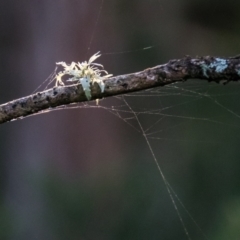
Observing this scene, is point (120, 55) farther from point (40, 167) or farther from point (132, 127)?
point (40, 167)

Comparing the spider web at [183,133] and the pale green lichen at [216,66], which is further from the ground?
the pale green lichen at [216,66]

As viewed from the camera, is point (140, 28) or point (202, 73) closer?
point (202, 73)

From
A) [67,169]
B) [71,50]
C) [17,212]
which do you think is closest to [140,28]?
[71,50]

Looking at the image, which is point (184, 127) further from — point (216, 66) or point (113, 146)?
point (216, 66)

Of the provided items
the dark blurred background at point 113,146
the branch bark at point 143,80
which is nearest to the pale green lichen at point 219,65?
the branch bark at point 143,80

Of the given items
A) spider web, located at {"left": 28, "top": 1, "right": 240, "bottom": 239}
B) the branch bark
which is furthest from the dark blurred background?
the branch bark

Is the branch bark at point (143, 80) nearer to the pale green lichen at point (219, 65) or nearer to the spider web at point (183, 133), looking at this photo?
the pale green lichen at point (219, 65)
